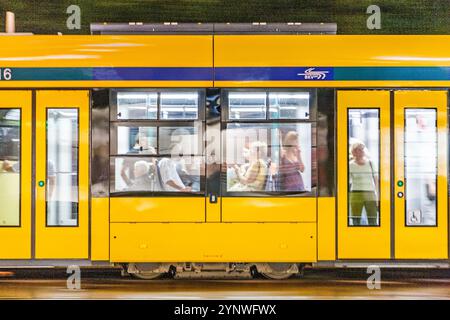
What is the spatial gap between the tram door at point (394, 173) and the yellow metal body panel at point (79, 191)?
125 inches

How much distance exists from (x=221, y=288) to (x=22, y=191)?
2.78m

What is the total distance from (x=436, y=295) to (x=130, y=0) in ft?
22.8

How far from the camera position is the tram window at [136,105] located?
1020cm

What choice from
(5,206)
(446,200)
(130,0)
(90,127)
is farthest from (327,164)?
(130,0)

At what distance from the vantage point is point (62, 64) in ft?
33.6

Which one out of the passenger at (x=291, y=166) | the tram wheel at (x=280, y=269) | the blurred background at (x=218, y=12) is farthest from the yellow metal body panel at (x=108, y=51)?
the blurred background at (x=218, y=12)

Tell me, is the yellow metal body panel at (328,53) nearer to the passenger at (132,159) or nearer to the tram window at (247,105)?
the tram window at (247,105)

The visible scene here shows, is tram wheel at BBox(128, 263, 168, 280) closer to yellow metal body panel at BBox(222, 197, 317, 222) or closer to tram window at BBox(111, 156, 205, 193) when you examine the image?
tram window at BBox(111, 156, 205, 193)

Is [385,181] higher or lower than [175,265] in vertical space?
higher

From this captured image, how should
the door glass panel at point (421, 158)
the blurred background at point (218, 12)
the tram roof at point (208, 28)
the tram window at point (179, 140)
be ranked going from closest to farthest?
the tram window at point (179, 140) → the door glass panel at point (421, 158) → the tram roof at point (208, 28) → the blurred background at point (218, 12)

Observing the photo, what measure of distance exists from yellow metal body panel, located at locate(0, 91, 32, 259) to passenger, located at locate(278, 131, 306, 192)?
316 cm

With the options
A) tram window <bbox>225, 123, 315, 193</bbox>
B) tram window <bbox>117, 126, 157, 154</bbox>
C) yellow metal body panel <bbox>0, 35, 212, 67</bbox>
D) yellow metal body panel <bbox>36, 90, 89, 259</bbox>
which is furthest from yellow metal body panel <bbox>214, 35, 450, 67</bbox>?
yellow metal body panel <bbox>36, 90, 89, 259</bbox>

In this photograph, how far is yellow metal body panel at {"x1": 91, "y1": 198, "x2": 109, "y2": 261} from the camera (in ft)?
33.4

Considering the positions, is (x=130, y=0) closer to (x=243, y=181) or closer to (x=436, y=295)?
(x=243, y=181)
